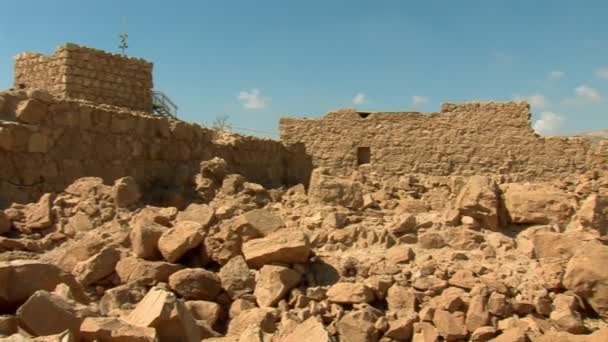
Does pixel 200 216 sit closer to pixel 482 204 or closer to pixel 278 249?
pixel 278 249

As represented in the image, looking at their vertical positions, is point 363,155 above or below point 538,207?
above

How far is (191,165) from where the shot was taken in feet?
29.4

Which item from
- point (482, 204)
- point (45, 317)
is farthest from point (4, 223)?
point (482, 204)

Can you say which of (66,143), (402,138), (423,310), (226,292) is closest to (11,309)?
(226,292)

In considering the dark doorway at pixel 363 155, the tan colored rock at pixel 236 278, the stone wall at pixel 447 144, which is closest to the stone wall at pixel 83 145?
the tan colored rock at pixel 236 278

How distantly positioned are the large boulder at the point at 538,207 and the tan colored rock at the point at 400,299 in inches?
86.0

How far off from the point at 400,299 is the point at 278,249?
1132mm

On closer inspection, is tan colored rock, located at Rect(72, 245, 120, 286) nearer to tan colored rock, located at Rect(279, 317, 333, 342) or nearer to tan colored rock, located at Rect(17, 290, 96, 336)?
tan colored rock, located at Rect(17, 290, 96, 336)

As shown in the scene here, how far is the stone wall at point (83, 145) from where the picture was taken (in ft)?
21.5

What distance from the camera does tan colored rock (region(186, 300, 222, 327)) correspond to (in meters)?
4.64

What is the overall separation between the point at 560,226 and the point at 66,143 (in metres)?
5.76

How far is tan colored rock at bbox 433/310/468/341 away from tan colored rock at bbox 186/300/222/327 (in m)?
1.75

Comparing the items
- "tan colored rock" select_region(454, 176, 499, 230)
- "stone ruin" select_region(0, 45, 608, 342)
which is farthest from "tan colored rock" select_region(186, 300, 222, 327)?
"tan colored rock" select_region(454, 176, 499, 230)

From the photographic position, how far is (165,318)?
3.79 meters
